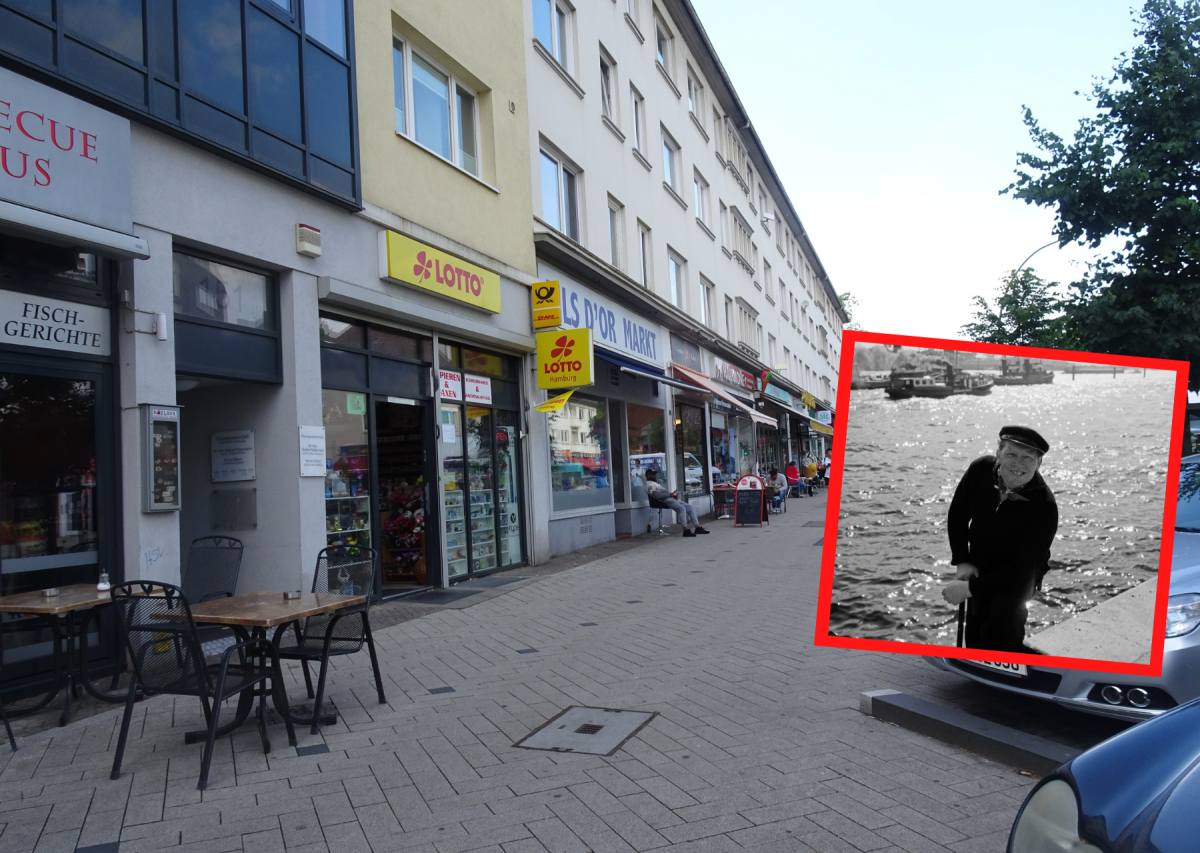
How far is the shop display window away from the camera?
30.4 feet

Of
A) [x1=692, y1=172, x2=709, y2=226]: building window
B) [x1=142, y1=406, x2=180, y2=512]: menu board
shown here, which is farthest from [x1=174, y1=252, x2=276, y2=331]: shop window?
[x1=692, y1=172, x2=709, y2=226]: building window

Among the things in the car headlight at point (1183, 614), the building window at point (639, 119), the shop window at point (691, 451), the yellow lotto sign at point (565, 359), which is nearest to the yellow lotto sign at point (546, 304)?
the yellow lotto sign at point (565, 359)

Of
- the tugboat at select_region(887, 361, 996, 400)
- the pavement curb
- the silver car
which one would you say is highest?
the tugboat at select_region(887, 361, 996, 400)

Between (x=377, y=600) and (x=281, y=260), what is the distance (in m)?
3.79

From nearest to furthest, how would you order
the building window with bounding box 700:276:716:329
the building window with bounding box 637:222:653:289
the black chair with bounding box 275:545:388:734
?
the black chair with bounding box 275:545:388:734, the building window with bounding box 637:222:653:289, the building window with bounding box 700:276:716:329

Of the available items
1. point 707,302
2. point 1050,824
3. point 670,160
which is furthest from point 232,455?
point 707,302

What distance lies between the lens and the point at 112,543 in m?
6.59

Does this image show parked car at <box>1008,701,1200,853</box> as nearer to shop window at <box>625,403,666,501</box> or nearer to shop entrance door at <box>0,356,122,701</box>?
shop entrance door at <box>0,356,122,701</box>

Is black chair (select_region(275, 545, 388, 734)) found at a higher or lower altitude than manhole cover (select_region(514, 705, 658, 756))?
higher

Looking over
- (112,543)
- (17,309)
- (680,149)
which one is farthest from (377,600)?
(680,149)

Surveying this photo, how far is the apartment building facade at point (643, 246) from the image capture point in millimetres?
14781

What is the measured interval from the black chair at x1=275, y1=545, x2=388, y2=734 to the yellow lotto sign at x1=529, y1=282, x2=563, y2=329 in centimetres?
730

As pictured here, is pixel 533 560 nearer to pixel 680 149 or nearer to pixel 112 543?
pixel 112 543

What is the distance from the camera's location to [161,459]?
6816mm
